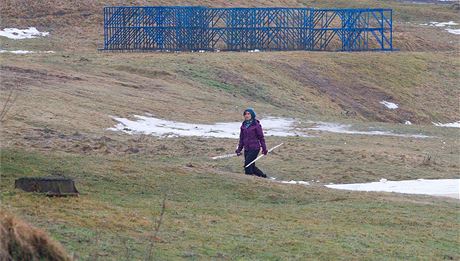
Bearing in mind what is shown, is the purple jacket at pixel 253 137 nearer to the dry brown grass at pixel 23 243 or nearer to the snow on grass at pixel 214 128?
the snow on grass at pixel 214 128

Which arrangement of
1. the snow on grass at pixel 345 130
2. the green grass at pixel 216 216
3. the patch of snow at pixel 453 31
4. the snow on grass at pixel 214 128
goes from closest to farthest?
the green grass at pixel 216 216
the snow on grass at pixel 214 128
the snow on grass at pixel 345 130
the patch of snow at pixel 453 31

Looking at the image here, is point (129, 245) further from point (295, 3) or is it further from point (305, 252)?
point (295, 3)

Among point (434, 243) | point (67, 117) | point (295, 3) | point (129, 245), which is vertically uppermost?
point (129, 245)

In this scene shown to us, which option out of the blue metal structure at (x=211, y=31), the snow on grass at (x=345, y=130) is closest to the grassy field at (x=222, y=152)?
the snow on grass at (x=345, y=130)

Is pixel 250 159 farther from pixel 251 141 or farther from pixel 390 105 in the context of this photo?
pixel 390 105

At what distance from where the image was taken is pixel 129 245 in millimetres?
10969

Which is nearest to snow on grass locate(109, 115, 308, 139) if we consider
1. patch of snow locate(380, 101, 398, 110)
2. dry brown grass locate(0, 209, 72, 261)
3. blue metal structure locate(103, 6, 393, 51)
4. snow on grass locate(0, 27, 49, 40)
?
patch of snow locate(380, 101, 398, 110)

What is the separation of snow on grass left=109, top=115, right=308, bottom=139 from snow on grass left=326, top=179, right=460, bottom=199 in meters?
6.58

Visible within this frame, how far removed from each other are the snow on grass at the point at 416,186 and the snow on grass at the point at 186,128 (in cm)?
658

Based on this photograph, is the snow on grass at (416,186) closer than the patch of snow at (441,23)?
Yes

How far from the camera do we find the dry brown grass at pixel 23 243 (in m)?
A: 8.09

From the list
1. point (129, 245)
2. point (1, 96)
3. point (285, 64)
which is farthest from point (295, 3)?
point (129, 245)

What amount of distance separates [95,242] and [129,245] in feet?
1.73

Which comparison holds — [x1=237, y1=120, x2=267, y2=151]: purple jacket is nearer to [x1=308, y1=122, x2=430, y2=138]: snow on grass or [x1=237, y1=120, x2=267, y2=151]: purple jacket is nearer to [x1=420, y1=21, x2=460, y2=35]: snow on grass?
[x1=308, y1=122, x2=430, y2=138]: snow on grass
